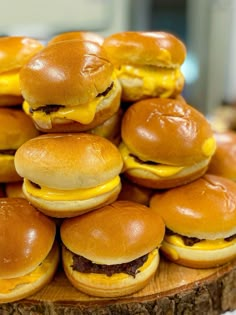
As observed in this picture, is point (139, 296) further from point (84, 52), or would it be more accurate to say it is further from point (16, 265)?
point (84, 52)

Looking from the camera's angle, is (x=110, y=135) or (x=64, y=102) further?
(x=110, y=135)

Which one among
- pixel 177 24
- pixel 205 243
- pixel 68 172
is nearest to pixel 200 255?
pixel 205 243

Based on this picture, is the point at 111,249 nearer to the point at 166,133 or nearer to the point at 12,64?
the point at 166,133

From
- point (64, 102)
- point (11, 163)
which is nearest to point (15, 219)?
point (11, 163)

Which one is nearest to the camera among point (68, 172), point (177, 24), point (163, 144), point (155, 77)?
point (68, 172)

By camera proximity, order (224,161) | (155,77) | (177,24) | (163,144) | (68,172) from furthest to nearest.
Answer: (177,24) < (224,161) < (155,77) < (163,144) < (68,172)
